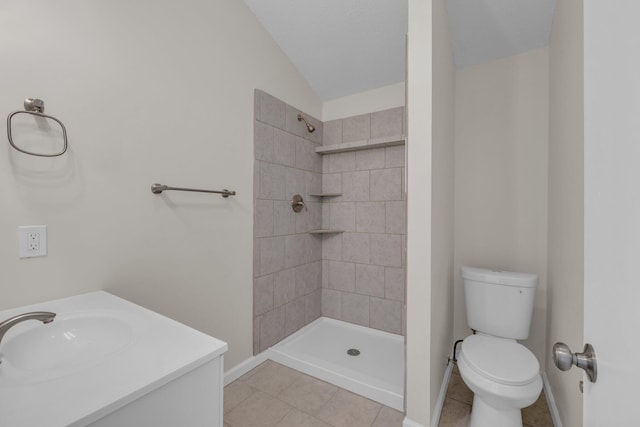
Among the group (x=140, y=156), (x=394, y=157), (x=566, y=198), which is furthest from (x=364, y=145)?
(x=140, y=156)

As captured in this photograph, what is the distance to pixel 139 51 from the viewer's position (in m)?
1.38

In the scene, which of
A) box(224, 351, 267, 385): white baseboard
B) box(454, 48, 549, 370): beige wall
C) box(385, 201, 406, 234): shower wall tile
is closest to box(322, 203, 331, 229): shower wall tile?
box(385, 201, 406, 234): shower wall tile

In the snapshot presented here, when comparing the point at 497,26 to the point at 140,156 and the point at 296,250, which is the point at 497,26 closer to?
the point at 296,250

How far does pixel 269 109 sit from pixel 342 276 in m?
1.65

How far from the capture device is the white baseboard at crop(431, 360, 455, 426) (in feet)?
4.89

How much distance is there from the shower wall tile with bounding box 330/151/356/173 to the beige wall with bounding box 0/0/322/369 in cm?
97

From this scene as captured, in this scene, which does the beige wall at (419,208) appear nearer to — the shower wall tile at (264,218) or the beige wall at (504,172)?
the beige wall at (504,172)

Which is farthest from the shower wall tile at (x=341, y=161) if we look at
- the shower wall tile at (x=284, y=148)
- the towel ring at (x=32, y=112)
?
the towel ring at (x=32, y=112)

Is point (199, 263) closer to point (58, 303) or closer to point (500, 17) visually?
point (58, 303)

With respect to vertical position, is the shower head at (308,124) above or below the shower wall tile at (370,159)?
above

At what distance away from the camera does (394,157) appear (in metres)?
2.45

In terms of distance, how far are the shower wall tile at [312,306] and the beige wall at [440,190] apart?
121cm

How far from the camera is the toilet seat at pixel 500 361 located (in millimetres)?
1267

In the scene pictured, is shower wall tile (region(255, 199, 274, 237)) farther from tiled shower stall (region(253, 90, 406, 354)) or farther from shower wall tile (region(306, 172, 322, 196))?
shower wall tile (region(306, 172, 322, 196))
